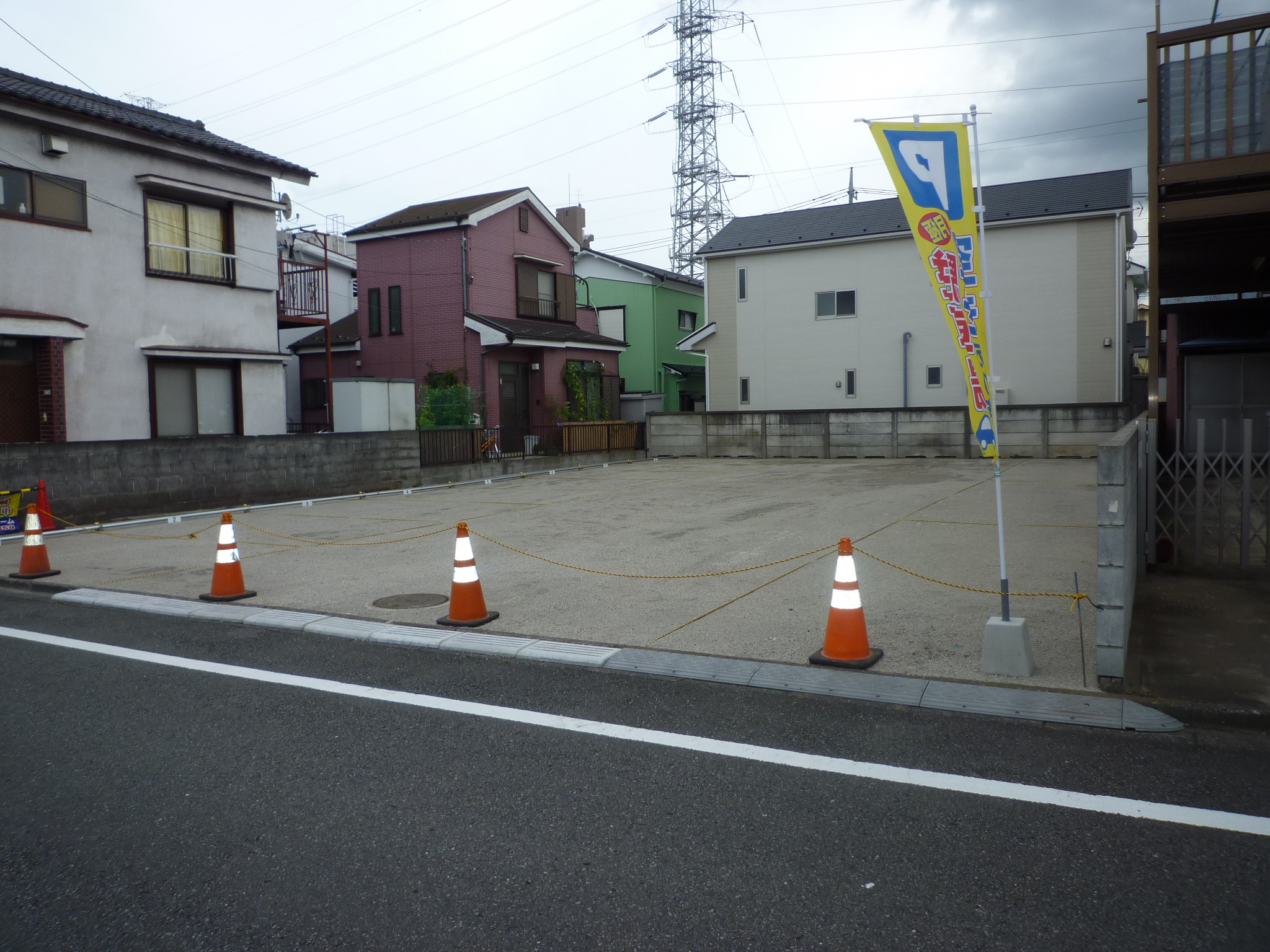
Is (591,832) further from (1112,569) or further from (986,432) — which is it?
(986,432)

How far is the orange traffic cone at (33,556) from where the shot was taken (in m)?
8.77

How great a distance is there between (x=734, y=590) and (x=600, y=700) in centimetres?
296

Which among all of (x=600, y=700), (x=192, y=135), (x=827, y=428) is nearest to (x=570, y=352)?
(x=827, y=428)

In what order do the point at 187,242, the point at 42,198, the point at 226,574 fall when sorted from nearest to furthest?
the point at 226,574 → the point at 42,198 → the point at 187,242

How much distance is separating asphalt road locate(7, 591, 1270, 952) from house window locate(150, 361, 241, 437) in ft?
40.5

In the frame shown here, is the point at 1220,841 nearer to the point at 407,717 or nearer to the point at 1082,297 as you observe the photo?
the point at 407,717

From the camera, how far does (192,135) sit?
55.2ft

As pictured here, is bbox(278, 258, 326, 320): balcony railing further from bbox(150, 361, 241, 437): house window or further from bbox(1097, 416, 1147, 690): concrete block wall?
bbox(1097, 416, 1147, 690): concrete block wall

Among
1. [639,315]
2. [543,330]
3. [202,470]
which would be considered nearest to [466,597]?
[202,470]

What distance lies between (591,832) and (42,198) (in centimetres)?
1523

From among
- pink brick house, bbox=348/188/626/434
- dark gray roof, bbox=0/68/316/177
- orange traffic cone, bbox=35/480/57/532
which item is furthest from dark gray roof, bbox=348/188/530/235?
orange traffic cone, bbox=35/480/57/532

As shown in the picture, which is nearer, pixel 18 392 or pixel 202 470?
pixel 18 392

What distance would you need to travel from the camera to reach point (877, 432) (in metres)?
24.3

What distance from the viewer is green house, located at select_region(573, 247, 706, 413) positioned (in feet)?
108
